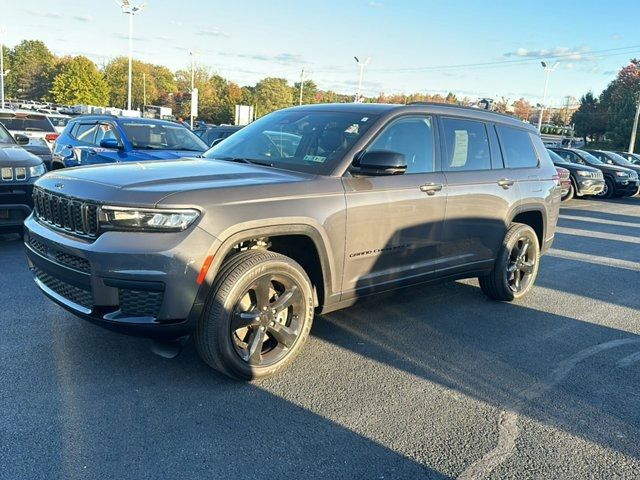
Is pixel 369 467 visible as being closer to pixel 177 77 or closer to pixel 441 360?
pixel 441 360

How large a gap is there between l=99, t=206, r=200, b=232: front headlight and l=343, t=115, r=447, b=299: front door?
126 centimetres

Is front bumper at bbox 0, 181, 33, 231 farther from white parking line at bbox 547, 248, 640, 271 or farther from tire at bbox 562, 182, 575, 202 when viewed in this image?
tire at bbox 562, 182, 575, 202

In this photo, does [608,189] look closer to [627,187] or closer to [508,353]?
[627,187]

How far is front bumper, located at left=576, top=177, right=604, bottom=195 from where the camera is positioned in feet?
57.6

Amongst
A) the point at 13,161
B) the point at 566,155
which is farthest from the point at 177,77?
the point at 13,161

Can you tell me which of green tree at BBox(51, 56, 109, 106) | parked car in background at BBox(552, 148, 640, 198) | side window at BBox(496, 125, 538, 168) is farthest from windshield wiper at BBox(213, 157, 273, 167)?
green tree at BBox(51, 56, 109, 106)

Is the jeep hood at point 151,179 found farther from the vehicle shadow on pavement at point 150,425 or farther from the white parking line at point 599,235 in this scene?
the white parking line at point 599,235

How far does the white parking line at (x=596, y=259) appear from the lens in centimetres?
822

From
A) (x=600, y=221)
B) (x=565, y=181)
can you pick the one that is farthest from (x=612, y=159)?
(x=600, y=221)

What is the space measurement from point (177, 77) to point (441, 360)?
402 ft

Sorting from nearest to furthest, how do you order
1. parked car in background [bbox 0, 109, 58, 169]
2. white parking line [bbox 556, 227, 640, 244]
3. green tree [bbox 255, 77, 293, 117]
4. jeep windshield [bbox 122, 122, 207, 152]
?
jeep windshield [bbox 122, 122, 207, 152] < white parking line [bbox 556, 227, 640, 244] < parked car in background [bbox 0, 109, 58, 169] < green tree [bbox 255, 77, 293, 117]

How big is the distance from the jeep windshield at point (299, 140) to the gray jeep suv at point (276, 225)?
0.02 metres

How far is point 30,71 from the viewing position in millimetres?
106750

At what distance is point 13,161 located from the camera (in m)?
6.78
